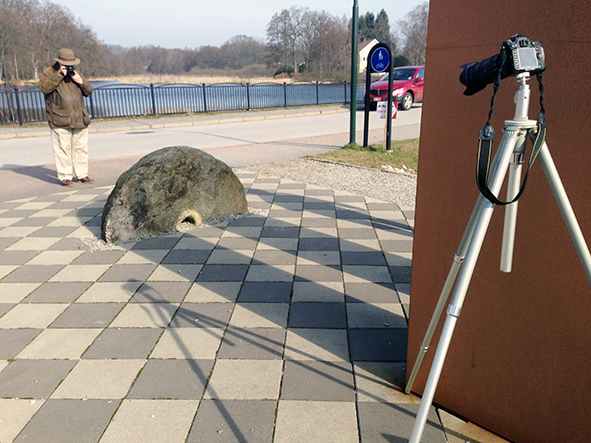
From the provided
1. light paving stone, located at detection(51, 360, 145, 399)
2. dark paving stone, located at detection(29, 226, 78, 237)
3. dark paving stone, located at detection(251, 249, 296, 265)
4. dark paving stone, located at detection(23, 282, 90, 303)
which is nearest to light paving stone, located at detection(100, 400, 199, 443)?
light paving stone, located at detection(51, 360, 145, 399)

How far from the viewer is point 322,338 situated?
11.5 ft

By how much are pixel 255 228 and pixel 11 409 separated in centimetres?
351

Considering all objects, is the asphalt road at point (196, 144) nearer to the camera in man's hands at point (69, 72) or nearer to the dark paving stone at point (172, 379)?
the camera in man's hands at point (69, 72)

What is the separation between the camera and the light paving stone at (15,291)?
4.18m

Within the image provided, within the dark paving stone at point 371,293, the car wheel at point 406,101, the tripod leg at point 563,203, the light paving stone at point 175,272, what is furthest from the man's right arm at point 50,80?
the car wheel at point 406,101

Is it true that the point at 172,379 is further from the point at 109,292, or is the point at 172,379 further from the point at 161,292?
the point at 109,292

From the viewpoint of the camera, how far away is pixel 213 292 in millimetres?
4246

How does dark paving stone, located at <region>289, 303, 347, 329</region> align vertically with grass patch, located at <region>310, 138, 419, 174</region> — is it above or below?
below

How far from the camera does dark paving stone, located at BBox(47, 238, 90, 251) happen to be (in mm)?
5348

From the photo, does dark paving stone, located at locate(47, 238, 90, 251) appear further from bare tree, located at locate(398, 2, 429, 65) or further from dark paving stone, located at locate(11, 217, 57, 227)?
bare tree, located at locate(398, 2, 429, 65)

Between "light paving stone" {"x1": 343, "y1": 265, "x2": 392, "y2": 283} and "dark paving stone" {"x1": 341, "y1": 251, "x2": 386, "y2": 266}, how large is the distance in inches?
4.1

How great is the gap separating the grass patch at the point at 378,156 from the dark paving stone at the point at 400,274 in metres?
4.87

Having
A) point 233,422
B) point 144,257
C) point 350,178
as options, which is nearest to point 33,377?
point 233,422

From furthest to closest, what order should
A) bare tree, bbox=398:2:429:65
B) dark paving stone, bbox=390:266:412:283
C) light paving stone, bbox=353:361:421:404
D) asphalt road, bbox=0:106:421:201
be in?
1. bare tree, bbox=398:2:429:65
2. asphalt road, bbox=0:106:421:201
3. dark paving stone, bbox=390:266:412:283
4. light paving stone, bbox=353:361:421:404
